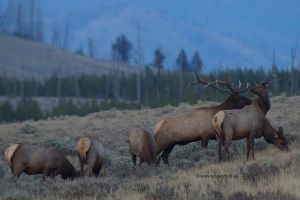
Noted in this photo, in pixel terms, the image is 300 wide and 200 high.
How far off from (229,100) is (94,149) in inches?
144

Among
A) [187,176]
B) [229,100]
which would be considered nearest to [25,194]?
[187,176]

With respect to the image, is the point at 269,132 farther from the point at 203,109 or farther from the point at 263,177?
the point at 263,177

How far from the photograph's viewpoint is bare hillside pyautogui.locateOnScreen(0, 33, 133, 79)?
100125mm

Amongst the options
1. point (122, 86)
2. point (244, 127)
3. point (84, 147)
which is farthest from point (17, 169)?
point (122, 86)

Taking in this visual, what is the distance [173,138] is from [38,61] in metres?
94.0

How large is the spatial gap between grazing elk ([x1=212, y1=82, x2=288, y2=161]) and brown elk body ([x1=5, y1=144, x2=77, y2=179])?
3.09 meters

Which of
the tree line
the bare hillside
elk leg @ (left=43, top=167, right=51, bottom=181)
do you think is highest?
the bare hillside

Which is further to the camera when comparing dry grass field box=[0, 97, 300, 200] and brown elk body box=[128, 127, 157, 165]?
brown elk body box=[128, 127, 157, 165]

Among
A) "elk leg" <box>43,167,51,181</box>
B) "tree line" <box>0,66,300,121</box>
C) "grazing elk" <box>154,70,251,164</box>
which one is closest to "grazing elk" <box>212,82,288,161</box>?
"grazing elk" <box>154,70,251,164</box>

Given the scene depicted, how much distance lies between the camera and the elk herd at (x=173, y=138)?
539 inches

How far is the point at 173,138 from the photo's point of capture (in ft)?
51.0

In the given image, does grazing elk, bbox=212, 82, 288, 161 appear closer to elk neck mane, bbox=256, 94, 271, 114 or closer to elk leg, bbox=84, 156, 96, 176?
elk neck mane, bbox=256, 94, 271, 114

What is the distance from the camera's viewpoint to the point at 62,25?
166750mm

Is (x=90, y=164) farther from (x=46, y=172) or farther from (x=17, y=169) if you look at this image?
(x=17, y=169)
